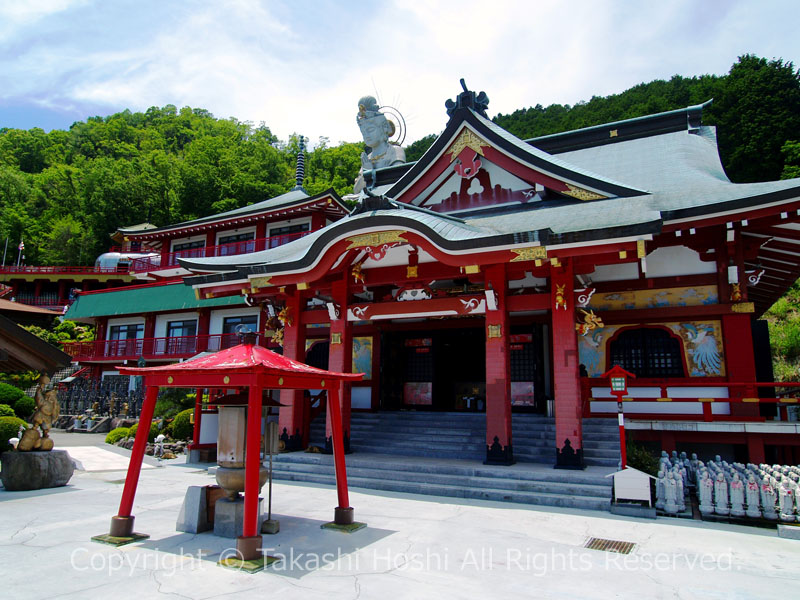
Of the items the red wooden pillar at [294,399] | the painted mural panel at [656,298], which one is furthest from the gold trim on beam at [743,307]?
the red wooden pillar at [294,399]

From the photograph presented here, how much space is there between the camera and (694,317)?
13.1m

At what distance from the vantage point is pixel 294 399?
47.3 ft

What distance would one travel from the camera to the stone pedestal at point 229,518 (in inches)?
286

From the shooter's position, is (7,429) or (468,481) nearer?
(468,481)

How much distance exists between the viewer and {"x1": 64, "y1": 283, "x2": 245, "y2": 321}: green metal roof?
29516 millimetres

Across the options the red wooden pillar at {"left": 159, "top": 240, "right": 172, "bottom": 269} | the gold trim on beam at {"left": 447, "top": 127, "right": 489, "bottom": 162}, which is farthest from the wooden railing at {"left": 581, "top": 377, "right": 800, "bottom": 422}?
the red wooden pillar at {"left": 159, "top": 240, "right": 172, "bottom": 269}

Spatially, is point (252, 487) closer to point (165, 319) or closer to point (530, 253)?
point (530, 253)

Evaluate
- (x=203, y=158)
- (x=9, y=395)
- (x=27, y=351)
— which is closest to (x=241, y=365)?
(x=27, y=351)

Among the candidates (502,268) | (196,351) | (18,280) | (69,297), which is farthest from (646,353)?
(18,280)

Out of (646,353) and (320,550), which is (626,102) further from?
(320,550)

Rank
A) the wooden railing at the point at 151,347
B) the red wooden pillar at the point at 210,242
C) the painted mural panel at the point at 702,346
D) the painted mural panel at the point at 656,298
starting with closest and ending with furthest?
the painted mural panel at the point at 702,346, the painted mural panel at the point at 656,298, the wooden railing at the point at 151,347, the red wooden pillar at the point at 210,242

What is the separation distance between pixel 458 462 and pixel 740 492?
5.56 m

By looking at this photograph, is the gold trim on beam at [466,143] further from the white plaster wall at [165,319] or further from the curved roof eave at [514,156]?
the white plaster wall at [165,319]

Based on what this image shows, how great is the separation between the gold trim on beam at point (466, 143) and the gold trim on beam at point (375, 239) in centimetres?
474
